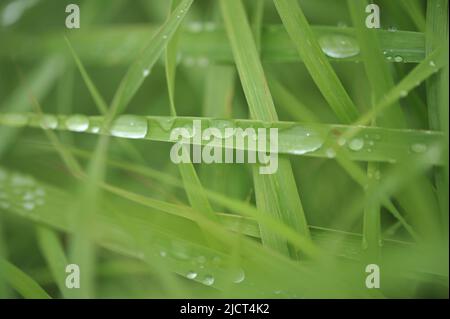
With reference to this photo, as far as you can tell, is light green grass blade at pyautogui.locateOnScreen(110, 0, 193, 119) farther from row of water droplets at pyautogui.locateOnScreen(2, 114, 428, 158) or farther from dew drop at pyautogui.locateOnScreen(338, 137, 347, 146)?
dew drop at pyautogui.locateOnScreen(338, 137, 347, 146)

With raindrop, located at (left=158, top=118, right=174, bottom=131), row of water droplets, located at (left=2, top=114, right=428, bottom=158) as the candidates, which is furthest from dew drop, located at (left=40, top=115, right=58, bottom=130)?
raindrop, located at (left=158, top=118, right=174, bottom=131)

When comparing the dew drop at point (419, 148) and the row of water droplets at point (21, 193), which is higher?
the dew drop at point (419, 148)

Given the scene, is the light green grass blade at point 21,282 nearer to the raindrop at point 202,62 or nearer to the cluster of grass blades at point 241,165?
the cluster of grass blades at point 241,165

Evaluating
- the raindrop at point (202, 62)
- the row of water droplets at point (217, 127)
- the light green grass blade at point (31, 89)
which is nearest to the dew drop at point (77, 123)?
the row of water droplets at point (217, 127)

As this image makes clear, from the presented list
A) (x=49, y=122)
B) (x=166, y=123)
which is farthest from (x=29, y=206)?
(x=166, y=123)
